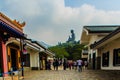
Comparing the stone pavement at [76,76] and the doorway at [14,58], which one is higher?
the doorway at [14,58]

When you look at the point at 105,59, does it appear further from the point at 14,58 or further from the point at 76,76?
the point at 14,58

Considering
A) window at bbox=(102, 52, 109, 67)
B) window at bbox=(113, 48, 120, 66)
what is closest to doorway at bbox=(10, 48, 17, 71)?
window at bbox=(113, 48, 120, 66)

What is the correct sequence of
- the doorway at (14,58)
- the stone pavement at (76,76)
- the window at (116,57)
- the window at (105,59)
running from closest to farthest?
the stone pavement at (76,76) < the window at (116,57) < the doorway at (14,58) < the window at (105,59)

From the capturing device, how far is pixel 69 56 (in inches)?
2793

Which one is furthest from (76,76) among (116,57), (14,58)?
(14,58)

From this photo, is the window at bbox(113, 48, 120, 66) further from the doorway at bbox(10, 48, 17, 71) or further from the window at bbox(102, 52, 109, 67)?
the doorway at bbox(10, 48, 17, 71)

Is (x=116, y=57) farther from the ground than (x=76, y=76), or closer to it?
farther from the ground

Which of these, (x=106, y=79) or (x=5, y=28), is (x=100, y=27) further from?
(x=5, y=28)

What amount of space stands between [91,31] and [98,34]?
866 millimetres

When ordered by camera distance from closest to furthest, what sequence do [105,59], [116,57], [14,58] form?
[116,57] < [14,58] < [105,59]

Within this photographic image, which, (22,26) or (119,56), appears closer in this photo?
(119,56)

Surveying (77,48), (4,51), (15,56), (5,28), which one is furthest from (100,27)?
(77,48)

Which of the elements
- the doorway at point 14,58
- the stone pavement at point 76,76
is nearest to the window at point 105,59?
the stone pavement at point 76,76

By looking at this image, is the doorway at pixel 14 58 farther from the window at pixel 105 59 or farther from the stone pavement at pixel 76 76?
the window at pixel 105 59
